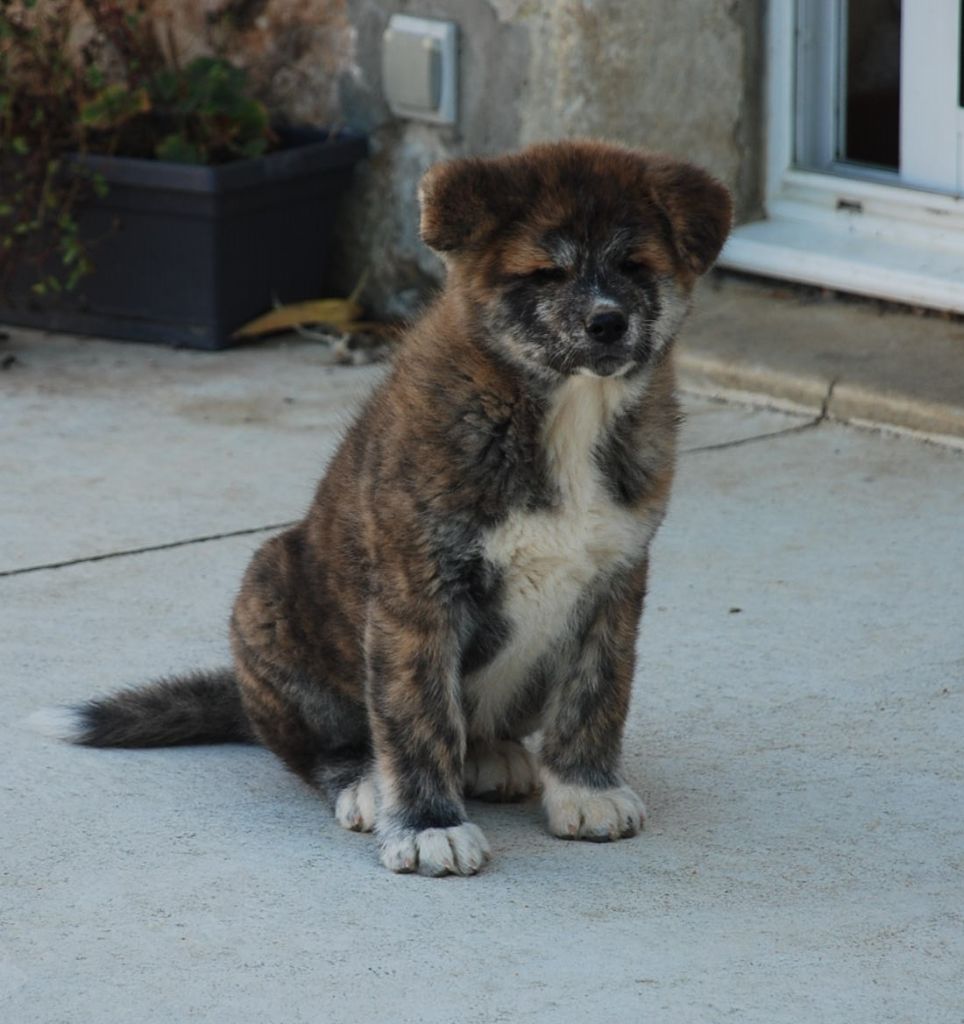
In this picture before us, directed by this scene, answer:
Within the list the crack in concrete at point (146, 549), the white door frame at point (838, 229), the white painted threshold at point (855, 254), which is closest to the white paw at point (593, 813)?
the crack in concrete at point (146, 549)

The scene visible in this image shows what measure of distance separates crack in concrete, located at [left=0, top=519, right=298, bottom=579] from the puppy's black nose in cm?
210

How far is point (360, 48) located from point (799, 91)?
1.48 meters

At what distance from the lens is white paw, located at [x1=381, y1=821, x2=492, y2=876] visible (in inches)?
132

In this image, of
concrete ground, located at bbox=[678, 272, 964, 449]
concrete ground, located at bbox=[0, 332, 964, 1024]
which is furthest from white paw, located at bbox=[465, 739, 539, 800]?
concrete ground, located at bbox=[678, 272, 964, 449]

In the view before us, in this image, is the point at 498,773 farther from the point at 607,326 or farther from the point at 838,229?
the point at 838,229

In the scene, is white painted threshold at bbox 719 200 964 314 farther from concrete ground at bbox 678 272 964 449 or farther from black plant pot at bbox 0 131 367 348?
black plant pot at bbox 0 131 367 348

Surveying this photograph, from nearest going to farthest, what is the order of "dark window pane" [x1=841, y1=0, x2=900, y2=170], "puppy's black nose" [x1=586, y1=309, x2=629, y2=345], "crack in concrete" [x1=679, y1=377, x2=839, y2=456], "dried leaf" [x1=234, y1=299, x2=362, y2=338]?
"puppy's black nose" [x1=586, y1=309, x2=629, y2=345]
"crack in concrete" [x1=679, y1=377, x2=839, y2=456]
"dark window pane" [x1=841, y1=0, x2=900, y2=170]
"dried leaf" [x1=234, y1=299, x2=362, y2=338]

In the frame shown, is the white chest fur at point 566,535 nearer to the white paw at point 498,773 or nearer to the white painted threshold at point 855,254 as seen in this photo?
the white paw at point 498,773

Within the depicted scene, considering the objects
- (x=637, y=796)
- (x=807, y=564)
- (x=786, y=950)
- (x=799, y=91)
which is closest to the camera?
(x=786, y=950)

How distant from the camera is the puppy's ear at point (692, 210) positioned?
132 inches

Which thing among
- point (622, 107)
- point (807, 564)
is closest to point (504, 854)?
point (807, 564)

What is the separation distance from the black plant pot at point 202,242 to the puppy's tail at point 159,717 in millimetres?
2834

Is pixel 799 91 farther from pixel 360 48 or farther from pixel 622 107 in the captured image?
pixel 360 48

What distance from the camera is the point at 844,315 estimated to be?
6352 mm
